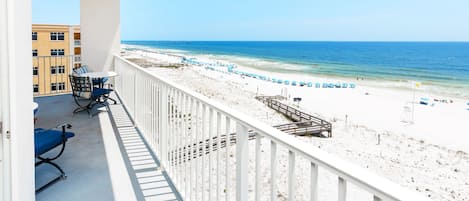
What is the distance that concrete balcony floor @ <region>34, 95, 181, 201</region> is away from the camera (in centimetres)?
210

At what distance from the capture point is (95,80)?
510 cm

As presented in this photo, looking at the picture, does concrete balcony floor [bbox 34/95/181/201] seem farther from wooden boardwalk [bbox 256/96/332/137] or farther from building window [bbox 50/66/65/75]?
wooden boardwalk [bbox 256/96/332/137]

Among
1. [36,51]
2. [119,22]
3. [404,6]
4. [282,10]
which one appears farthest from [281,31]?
[119,22]

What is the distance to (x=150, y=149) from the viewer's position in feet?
9.77

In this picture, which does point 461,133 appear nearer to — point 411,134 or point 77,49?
point 411,134

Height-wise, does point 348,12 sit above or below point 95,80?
above

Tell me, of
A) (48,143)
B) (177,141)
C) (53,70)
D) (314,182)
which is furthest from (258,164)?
(53,70)

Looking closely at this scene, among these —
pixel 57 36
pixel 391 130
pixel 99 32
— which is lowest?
pixel 391 130

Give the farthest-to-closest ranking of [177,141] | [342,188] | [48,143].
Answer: [177,141] < [48,143] < [342,188]

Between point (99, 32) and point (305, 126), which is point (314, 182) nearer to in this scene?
point (99, 32)

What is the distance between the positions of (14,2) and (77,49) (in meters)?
7.12

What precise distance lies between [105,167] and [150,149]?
514 millimetres

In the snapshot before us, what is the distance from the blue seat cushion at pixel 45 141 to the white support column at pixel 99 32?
3722mm

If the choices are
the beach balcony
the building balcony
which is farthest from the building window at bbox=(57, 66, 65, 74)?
the building balcony
